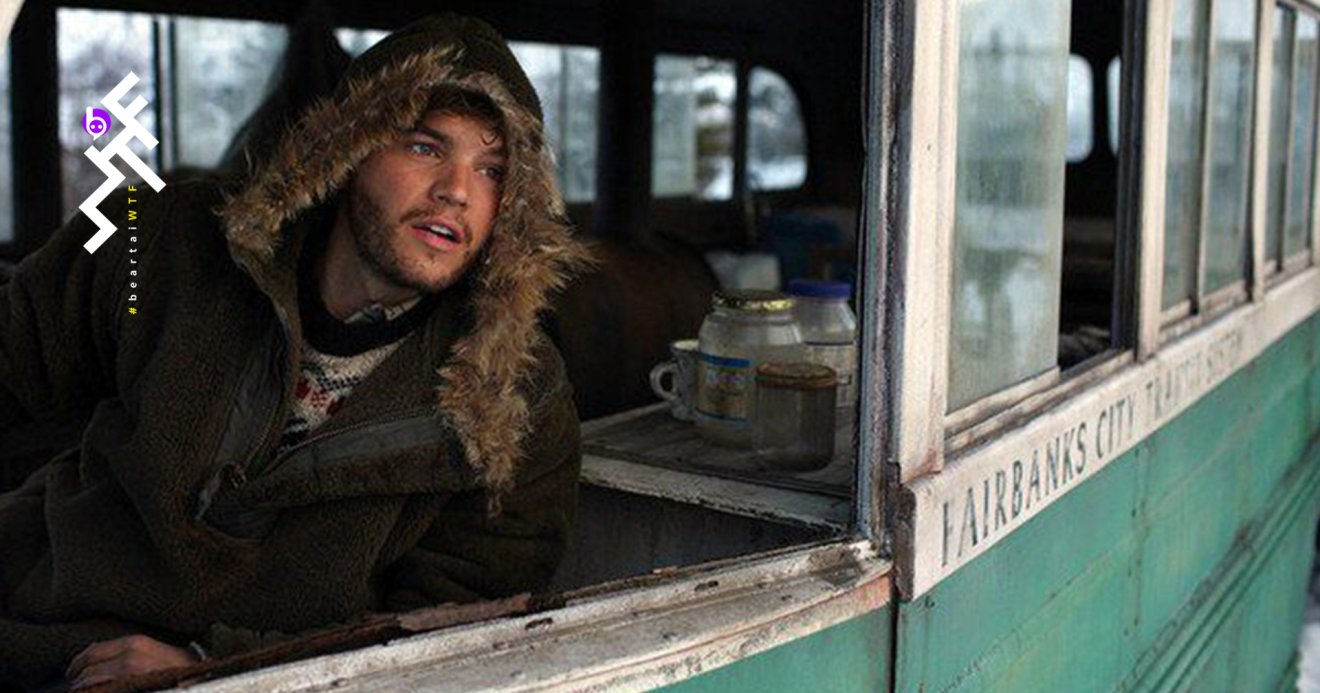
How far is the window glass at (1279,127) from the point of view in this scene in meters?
4.50

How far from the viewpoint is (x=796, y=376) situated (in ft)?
8.07

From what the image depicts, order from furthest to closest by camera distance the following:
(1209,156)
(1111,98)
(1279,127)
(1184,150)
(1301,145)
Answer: (1111,98), (1301,145), (1279,127), (1209,156), (1184,150)

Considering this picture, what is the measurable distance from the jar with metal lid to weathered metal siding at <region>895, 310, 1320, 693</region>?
35 centimetres

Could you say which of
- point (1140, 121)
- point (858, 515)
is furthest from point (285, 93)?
point (858, 515)

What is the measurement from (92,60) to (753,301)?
3.67 metres

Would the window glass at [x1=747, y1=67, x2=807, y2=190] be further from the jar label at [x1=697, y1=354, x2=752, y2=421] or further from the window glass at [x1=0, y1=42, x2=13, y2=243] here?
the jar label at [x1=697, y1=354, x2=752, y2=421]

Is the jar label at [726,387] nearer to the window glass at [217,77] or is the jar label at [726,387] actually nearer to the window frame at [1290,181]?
the window frame at [1290,181]

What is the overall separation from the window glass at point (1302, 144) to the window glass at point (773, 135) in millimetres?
2988

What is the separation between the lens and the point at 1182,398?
326 centimetres

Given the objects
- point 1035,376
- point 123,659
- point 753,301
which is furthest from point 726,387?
point 123,659

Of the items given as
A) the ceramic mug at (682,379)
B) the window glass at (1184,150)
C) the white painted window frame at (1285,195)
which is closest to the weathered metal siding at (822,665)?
the ceramic mug at (682,379)

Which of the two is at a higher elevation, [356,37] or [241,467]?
[356,37]

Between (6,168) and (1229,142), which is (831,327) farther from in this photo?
(6,168)

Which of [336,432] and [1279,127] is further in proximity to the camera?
[1279,127]
